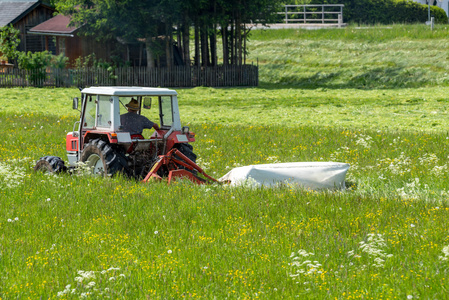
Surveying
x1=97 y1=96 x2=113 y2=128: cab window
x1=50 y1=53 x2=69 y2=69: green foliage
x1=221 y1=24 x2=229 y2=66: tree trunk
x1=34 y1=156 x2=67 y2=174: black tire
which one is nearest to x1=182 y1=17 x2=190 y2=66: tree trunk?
x1=221 y1=24 x2=229 y2=66: tree trunk

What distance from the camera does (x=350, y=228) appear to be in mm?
6840

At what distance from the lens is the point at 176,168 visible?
9672mm

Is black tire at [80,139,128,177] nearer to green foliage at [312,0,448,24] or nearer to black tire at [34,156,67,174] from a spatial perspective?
black tire at [34,156,67,174]

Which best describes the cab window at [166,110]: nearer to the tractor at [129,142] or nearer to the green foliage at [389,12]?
the tractor at [129,142]

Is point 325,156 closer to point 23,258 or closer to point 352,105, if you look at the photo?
point 23,258

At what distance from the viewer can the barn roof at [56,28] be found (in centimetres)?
3922

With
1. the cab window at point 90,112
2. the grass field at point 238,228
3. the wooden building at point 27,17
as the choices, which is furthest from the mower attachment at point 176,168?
the wooden building at point 27,17

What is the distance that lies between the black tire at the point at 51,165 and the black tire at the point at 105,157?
0.59 m

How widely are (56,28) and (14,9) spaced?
8465 mm

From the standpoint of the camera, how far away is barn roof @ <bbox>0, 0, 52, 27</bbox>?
1786 inches

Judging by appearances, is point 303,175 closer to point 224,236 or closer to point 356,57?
point 224,236

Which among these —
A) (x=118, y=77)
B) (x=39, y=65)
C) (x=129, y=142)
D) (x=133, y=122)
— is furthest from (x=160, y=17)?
(x=129, y=142)

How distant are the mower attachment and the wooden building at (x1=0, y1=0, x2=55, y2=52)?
38934 millimetres

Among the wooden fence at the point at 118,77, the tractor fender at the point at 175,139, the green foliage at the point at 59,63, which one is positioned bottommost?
the wooden fence at the point at 118,77
